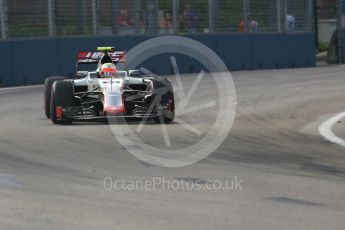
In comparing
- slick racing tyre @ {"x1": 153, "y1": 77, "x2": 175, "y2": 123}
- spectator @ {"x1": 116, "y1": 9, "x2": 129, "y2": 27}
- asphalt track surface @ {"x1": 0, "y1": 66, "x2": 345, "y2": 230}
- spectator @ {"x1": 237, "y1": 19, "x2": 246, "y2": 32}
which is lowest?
asphalt track surface @ {"x1": 0, "y1": 66, "x2": 345, "y2": 230}

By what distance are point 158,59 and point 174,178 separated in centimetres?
1815

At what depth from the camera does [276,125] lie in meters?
13.8

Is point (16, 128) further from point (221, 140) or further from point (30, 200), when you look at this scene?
point (30, 200)

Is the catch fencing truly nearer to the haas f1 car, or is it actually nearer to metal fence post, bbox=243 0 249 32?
metal fence post, bbox=243 0 249 32

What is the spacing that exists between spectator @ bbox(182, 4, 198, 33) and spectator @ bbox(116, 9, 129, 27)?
2.36 m

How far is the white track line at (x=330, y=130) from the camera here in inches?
476

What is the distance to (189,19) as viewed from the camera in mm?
27969

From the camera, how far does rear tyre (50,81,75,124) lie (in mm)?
13219

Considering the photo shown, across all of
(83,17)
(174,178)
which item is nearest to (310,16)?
(83,17)

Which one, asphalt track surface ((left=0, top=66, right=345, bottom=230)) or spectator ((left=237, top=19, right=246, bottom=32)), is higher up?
spectator ((left=237, top=19, right=246, bottom=32))

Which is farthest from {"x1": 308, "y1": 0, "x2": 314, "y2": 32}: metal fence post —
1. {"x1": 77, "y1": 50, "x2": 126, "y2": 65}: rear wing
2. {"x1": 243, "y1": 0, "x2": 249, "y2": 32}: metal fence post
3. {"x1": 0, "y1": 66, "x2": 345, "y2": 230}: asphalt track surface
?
{"x1": 77, "y1": 50, "x2": 126, "y2": 65}: rear wing

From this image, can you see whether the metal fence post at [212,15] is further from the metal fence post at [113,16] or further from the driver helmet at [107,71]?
the driver helmet at [107,71]

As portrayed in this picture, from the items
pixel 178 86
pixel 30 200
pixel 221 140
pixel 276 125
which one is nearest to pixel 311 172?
pixel 221 140

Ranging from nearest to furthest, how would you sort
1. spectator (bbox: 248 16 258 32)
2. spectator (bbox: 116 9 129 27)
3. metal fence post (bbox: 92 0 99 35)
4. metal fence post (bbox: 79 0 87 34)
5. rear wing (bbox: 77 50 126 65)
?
rear wing (bbox: 77 50 126 65) < metal fence post (bbox: 79 0 87 34) < metal fence post (bbox: 92 0 99 35) < spectator (bbox: 116 9 129 27) < spectator (bbox: 248 16 258 32)
